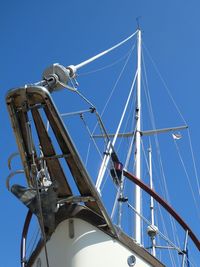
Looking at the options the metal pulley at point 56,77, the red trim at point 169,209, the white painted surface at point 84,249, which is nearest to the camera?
the metal pulley at point 56,77

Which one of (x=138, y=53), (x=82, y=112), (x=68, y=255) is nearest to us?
(x=68, y=255)

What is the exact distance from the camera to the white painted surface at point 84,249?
9383 millimetres

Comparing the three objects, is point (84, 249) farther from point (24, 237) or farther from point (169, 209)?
point (24, 237)

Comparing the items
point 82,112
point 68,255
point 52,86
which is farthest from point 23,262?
point 52,86

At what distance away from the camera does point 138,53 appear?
63.3ft

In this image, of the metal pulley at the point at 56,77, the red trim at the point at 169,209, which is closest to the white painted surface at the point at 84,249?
the red trim at the point at 169,209

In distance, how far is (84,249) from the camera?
943 centimetres

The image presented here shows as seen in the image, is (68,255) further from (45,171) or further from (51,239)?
(45,171)

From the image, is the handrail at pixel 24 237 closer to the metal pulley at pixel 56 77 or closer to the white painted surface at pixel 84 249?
the white painted surface at pixel 84 249

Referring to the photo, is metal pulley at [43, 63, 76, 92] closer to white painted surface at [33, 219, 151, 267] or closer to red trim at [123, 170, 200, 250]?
white painted surface at [33, 219, 151, 267]

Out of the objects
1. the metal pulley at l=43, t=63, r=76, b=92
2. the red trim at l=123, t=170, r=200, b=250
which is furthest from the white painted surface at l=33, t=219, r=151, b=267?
the metal pulley at l=43, t=63, r=76, b=92

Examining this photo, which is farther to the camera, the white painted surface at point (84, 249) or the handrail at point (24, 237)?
the handrail at point (24, 237)

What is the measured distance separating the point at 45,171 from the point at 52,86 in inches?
65.5

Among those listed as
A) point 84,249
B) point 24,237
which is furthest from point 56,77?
point 24,237
